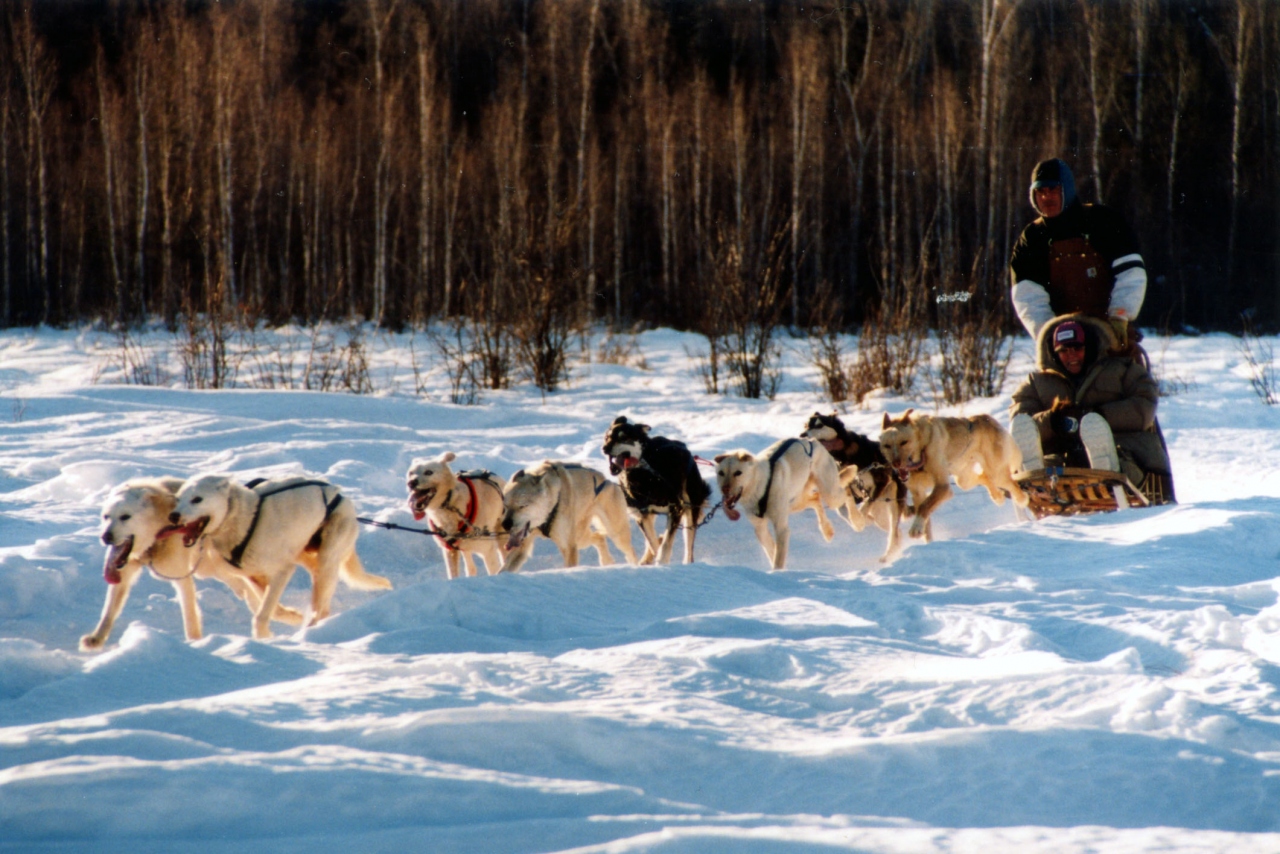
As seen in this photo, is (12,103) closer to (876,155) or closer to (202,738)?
(876,155)

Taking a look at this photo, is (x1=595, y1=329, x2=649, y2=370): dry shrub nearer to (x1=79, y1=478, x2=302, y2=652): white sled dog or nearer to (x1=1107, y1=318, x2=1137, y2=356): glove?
(x1=1107, y1=318, x2=1137, y2=356): glove

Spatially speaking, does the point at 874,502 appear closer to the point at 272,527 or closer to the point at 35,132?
the point at 272,527

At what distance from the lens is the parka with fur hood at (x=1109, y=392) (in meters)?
5.73

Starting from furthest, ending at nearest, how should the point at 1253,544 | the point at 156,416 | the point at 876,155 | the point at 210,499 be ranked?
1. the point at 876,155
2. the point at 156,416
3. the point at 1253,544
4. the point at 210,499

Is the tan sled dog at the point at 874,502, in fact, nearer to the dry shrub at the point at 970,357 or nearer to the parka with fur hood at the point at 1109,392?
the parka with fur hood at the point at 1109,392

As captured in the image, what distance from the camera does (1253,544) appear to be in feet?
15.5

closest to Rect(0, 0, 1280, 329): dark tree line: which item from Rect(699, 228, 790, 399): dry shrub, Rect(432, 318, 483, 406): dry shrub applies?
Rect(699, 228, 790, 399): dry shrub

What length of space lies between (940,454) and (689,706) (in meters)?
4.33

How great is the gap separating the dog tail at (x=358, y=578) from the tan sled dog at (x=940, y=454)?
3.25m

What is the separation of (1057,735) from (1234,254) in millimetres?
23266

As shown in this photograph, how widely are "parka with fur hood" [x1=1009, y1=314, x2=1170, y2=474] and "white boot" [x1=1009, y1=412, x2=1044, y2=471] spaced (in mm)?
184

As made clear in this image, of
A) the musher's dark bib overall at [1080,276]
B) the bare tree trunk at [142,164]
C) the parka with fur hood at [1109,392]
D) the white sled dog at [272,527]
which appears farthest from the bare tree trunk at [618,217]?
the white sled dog at [272,527]

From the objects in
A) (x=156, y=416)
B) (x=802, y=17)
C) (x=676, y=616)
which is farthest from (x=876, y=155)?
(x=676, y=616)

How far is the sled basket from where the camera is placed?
215 inches
